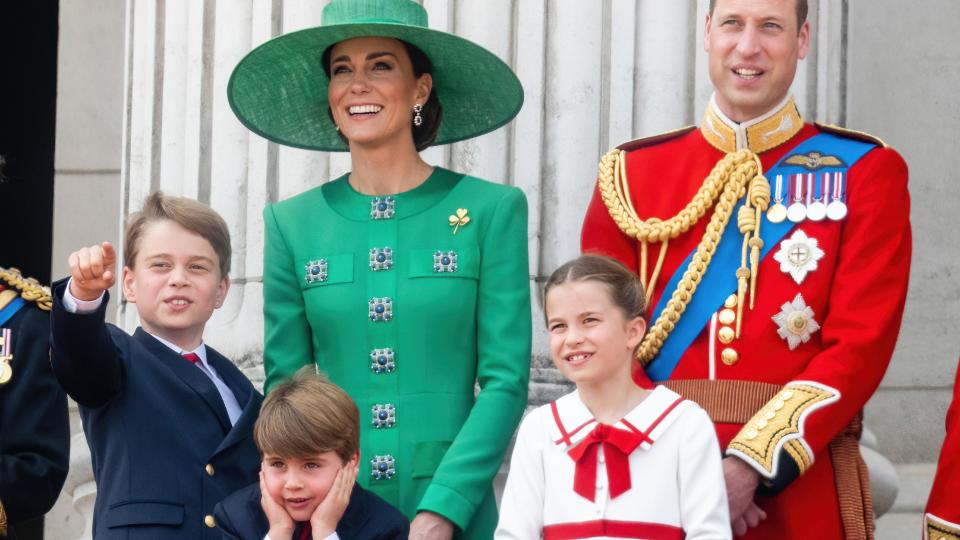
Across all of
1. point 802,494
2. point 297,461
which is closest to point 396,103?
point 297,461

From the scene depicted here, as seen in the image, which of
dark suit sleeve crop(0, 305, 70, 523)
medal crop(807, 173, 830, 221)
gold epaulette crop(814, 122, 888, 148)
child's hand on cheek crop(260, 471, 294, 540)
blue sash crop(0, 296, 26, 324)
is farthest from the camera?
blue sash crop(0, 296, 26, 324)

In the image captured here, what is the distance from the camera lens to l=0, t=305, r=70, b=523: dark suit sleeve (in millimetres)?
4648

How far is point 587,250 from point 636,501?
782mm

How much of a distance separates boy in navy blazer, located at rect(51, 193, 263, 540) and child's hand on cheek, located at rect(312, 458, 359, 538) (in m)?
0.30

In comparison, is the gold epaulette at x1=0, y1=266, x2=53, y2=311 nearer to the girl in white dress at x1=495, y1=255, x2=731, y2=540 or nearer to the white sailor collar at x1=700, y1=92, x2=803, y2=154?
the girl in white dress at x1=495, y1=255, x2=731, y2=540

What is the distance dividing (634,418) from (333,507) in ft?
Answer: 2.23

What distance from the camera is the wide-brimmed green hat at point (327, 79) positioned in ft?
15.6

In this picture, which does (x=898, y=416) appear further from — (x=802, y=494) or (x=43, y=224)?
(x=43, y=224)

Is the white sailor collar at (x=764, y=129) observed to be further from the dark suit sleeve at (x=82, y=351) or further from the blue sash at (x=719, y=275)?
the dark suit sleeve at (x=82, y=351)

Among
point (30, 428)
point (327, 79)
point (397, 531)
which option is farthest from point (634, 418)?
point (30, 428)

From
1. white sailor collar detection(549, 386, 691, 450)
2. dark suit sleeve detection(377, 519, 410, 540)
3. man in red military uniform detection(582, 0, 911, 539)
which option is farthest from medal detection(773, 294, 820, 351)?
dark suit sleeve detection(377, 519, 410, 540)

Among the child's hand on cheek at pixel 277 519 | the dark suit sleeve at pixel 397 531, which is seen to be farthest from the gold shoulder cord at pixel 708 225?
the child's hand on cheek at pixel 277 519

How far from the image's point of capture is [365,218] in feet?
15.5

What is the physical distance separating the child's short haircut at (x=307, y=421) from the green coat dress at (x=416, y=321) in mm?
236
